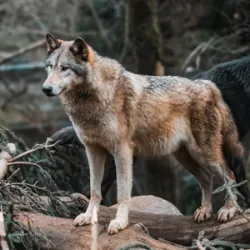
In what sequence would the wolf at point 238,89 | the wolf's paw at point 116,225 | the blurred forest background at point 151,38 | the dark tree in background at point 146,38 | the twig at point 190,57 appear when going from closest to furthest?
1. the wolf's paw at point 116,225
2. the wolf at point 238,89
3. the twig at point 190,57
4. the blurred forest background at point 151,38
5. the dark tree in background at point 146,38

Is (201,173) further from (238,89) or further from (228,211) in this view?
(238,89)

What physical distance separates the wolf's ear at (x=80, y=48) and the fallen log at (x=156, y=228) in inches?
66.4

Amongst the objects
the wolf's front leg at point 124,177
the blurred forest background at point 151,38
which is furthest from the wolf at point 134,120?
the blurred forest background at point 151,38

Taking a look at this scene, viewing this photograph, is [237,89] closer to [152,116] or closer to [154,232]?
[152,116]

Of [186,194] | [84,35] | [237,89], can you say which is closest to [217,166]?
[237,89]

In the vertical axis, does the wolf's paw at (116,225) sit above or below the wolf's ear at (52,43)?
below

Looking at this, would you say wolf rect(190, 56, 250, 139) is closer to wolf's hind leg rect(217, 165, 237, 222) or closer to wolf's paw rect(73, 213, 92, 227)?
wolf's hind leg rect(217, 165, 237, 222)

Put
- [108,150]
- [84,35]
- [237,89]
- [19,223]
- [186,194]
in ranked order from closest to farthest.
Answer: [19,223] < [108,150] < [237,89] < [186,194] < [84,35]

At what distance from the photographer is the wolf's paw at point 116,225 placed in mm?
6520

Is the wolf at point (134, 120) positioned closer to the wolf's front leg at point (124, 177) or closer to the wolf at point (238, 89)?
the wolf's front leg at point (124, 177)

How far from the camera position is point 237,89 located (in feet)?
28.4

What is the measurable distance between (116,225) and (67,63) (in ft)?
5.45

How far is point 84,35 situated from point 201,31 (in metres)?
3.46

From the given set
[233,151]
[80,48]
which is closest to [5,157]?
[80,48]
